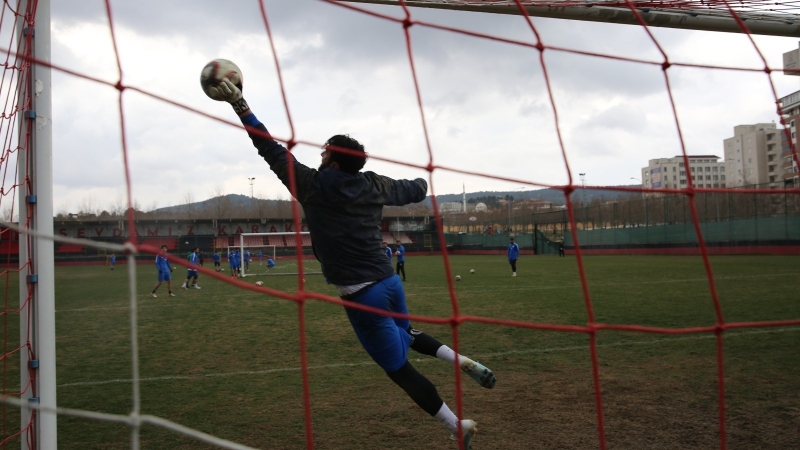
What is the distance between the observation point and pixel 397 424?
4648 mm

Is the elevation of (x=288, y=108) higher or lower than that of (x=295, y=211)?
higher

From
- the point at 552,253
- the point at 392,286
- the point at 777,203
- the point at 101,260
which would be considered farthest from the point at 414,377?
the point at 101,260

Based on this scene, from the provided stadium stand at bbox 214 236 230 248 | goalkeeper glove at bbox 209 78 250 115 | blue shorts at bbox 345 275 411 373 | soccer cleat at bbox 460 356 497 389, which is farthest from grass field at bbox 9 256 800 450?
stadium stand at bbox 214 236 230 248

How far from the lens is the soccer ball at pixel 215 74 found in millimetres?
2932

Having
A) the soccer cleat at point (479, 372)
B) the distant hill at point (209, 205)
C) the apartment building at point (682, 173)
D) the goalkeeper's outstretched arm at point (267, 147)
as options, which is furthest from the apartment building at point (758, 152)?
the goalkeeper's outstretched arm at point (267, 147)

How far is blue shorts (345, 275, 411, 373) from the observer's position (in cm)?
317

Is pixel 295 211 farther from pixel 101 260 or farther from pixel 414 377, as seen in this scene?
pixel 101 260

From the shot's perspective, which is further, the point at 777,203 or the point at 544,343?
the point at 777,203

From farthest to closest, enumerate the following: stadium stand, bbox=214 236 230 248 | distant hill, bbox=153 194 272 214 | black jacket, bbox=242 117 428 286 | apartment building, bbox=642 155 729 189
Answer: apartment building, bbox=642 155 729 189, distant hill, bbox=153 194 272 214, stadium stand, bbox=214 236 230 248, black jacket, bbox=242 117 428 286

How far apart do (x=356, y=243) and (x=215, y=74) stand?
111 cm

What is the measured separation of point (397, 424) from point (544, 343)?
3.69m

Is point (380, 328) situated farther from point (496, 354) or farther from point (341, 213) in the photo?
point (496, 354)

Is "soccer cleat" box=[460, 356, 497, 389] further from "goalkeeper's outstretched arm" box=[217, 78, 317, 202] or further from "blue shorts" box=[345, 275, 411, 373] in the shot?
"goalkeeper's outstretched arm" box=[217, 78, 317, 202]

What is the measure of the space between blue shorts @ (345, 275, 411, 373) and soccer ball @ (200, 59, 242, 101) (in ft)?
4.19
